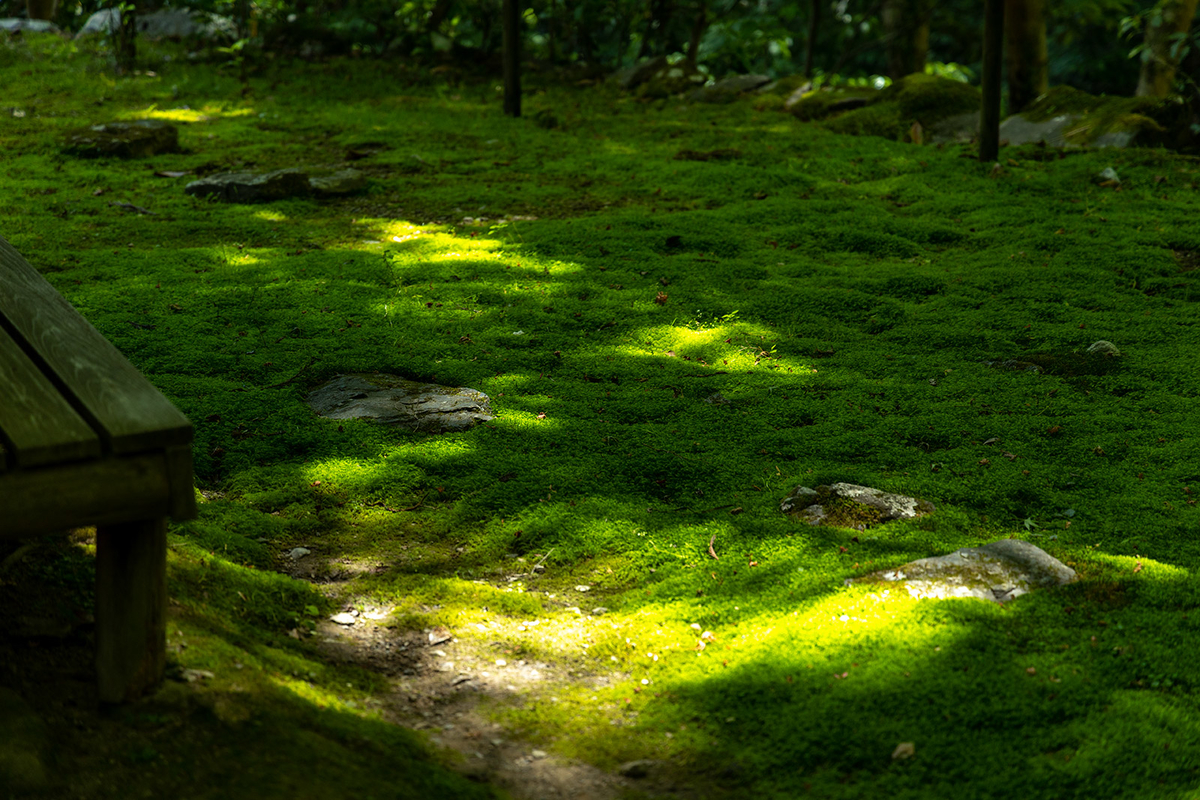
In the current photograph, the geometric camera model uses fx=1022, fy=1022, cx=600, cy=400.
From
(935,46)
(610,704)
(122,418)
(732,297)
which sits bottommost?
(610,704)

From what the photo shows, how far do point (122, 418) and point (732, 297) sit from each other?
458 cm

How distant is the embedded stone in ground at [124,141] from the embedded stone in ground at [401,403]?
6054 millimetres

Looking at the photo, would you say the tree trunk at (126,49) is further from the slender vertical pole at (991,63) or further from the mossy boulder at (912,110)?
the slender vertical pole at (991,63)

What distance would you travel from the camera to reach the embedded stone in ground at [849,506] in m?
3.87

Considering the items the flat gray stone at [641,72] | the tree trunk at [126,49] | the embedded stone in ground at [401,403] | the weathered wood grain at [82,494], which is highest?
the tree trunk at [126,49]

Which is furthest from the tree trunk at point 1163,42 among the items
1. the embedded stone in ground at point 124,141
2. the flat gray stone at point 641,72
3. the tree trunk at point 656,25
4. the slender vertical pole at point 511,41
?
the embedded stone in ground at point 124,141

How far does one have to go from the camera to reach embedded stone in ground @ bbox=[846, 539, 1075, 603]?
3.25 meters

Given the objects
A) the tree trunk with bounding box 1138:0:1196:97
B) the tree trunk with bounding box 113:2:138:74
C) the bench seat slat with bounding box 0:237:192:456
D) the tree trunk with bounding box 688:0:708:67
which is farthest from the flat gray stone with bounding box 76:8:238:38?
the bench seat slat with bounding box 0:237:192:456

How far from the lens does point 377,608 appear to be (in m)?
3.38

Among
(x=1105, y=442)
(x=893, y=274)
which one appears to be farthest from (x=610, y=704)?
(x=893, y=274)

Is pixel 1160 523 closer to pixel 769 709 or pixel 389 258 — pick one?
pixel 769 709

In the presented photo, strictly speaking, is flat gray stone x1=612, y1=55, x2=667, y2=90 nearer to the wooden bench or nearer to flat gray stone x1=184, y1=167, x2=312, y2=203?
flat gray stone x1=184, y1=167, x2=312, y2=203

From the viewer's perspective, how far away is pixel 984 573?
3.32m

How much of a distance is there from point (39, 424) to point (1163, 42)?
13.2m
